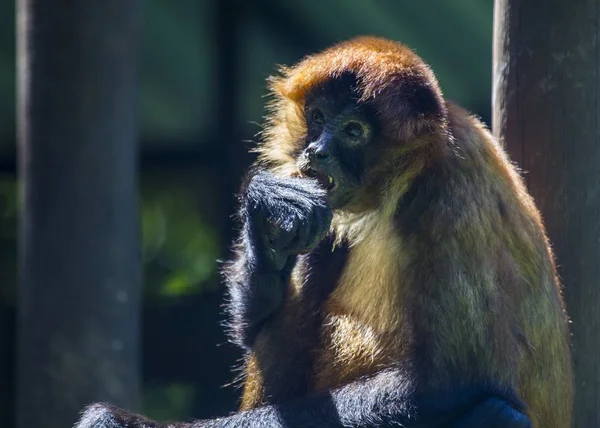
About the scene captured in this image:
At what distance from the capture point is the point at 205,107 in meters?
9.02

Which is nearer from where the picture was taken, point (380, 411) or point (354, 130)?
point (380, 411)

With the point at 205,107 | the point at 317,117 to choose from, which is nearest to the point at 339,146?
the point at 317,117

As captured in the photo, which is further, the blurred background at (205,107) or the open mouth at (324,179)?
the blurred background at (205,107)

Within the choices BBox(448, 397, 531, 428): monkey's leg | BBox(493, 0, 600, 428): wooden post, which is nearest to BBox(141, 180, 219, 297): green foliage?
BBox(493, 0, 600, 428): wooden post

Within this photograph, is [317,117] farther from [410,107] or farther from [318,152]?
[410,107]

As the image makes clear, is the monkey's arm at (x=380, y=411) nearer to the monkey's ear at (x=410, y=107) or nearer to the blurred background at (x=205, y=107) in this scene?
the monkey's ear at (x=410, y=107)

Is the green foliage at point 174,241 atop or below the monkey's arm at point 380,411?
atop

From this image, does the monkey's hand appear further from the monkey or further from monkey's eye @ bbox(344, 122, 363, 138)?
monkey's eye @ bbox(344, 122, 363, 138)

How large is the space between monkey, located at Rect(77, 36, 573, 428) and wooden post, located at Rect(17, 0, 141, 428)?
2.20m

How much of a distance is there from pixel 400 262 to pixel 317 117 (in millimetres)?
691

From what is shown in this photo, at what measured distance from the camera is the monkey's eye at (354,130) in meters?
4.71

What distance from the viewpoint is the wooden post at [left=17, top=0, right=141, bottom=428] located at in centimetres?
698

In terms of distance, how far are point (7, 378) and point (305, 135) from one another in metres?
5.02

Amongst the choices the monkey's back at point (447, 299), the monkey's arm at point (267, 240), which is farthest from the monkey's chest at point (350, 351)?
the monkey's arm at point (267, 240)
